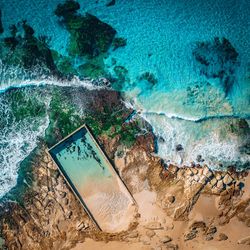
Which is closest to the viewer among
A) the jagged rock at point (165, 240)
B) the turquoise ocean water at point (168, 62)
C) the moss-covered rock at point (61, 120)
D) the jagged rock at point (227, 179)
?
the jagged rock at point (165, 240)

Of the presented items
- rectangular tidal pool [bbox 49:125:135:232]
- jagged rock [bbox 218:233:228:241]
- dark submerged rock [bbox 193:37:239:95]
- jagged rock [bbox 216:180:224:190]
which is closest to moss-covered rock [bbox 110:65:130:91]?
rectangular tidal pool [bbox 49:125:135:232]

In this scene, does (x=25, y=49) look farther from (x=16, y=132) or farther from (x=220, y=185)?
(x=220, y=185)

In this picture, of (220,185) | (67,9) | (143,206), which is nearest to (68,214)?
(143,206)

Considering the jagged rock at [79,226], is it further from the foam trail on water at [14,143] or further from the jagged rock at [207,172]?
the jagged rock at [207,172]

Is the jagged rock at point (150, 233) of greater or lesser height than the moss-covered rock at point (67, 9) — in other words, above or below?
below

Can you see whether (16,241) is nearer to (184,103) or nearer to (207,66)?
(184,103)

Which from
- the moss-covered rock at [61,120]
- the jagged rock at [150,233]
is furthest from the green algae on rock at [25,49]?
the jagged rock at [150,233]
